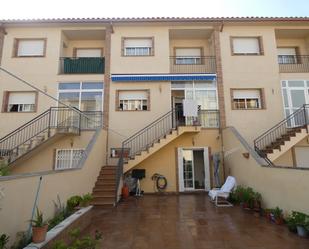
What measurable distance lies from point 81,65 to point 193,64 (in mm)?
7270

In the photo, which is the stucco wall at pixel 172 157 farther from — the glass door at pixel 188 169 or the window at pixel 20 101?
the window at pixel 20 101

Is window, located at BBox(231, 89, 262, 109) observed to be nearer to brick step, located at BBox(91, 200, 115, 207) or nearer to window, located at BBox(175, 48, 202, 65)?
window, located at BBox(175, 48, 202, 65)

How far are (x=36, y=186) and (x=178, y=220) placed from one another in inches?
174

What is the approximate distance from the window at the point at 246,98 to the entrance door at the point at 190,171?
357 centimetres

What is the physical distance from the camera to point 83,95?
13562 mm

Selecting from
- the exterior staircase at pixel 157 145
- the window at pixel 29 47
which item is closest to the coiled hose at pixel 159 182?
the exterior staircase at pixel 157 145

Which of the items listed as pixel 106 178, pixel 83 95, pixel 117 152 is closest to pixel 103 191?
pixel 106 178

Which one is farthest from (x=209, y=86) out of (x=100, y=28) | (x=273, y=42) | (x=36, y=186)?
(x=36, y=186)

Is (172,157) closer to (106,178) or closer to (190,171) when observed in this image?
(190,171)

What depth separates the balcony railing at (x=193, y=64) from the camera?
14133 millimetres

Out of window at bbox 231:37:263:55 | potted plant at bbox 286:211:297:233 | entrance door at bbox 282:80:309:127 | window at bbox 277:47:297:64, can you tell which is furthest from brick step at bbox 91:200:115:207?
window at bbox 277:47:297:64

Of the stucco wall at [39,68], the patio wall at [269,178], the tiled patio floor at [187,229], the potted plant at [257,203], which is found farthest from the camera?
the stucco wall at [39,68]

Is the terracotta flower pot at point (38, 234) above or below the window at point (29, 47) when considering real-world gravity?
below

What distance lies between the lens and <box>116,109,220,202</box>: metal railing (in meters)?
12.6
